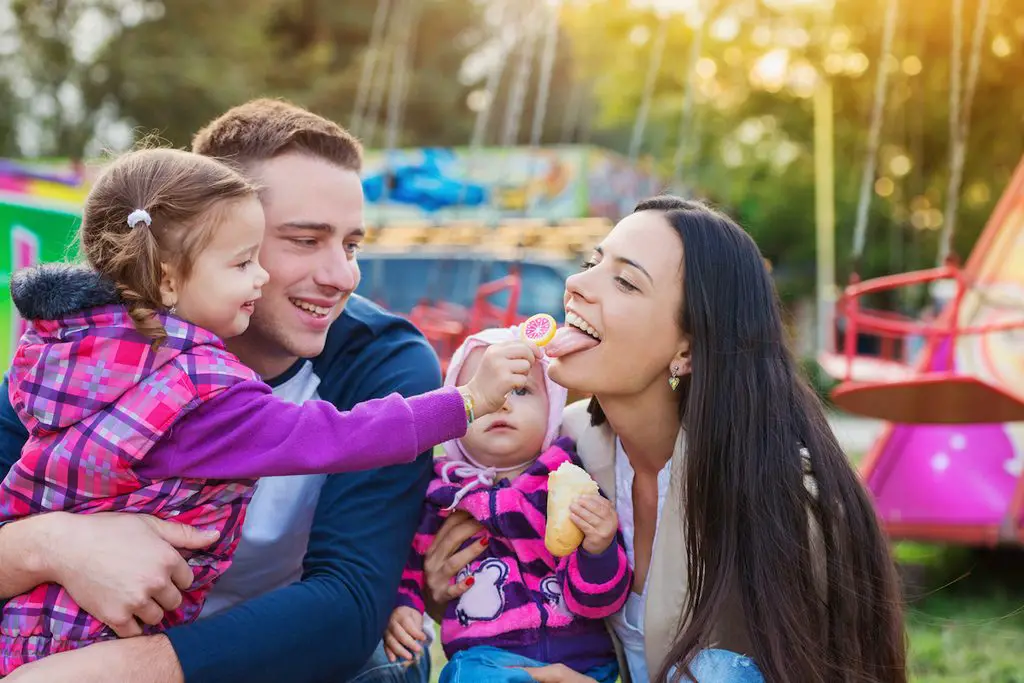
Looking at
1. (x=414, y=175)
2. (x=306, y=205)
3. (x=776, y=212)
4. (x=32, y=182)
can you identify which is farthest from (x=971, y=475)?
(x=776, y=212)

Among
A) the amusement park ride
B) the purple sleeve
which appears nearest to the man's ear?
Answer: the purple sleeve

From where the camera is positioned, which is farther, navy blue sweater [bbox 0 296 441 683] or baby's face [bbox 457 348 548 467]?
baby's face [bbox 457 348 548 467]

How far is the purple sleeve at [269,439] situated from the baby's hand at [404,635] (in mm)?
572

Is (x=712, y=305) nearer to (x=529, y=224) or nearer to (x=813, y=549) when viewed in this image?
(x=813, y=549)

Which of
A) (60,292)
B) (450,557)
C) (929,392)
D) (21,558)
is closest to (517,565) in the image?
(450,557)

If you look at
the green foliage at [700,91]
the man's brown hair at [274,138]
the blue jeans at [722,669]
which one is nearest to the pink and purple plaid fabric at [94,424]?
the man's brown hair at [274,138]

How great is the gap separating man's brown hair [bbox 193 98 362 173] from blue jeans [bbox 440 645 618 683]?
4.31ft

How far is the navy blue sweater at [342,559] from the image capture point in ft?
7.66

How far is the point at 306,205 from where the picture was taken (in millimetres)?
2863

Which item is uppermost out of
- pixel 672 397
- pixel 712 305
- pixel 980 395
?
pixel 712 305

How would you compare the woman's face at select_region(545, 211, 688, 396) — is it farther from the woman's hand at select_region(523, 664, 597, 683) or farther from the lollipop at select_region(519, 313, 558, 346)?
the woman's hand at select_region(523, 664, 597, 683)

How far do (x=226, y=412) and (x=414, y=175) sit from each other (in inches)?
479

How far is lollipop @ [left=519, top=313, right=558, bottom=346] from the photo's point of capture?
2.61 metres

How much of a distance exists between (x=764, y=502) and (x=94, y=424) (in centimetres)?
143
